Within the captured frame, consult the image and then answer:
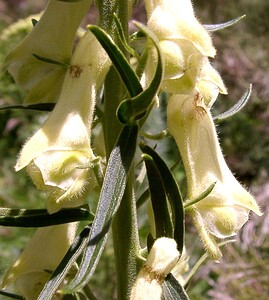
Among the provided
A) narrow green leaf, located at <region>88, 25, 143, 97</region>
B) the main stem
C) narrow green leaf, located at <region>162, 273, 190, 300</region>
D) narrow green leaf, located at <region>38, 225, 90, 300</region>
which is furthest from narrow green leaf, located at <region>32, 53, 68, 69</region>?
narrow green leaf, located at <region>162, 273, 190, 300</region>

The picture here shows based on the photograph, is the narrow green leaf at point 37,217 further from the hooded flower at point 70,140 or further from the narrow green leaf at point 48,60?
the narrow green leaf at point 48,60

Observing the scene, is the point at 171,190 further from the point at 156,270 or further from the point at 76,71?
the point at 76,71

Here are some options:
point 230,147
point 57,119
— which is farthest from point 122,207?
point 230,147

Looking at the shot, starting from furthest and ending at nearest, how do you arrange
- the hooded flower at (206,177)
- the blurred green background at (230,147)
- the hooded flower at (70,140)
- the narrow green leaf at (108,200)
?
the blurred green background at (230,147)
the hooded flower at (206,177)
the hooded flower at (70,140)
the narrow green leaf at (108,200)

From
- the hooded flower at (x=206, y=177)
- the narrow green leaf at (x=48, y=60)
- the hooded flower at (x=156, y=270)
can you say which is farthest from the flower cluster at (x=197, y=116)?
the narrow green leaf at (x=48, y=60)

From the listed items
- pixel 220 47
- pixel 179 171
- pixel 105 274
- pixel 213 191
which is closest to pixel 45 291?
pixel 213 191

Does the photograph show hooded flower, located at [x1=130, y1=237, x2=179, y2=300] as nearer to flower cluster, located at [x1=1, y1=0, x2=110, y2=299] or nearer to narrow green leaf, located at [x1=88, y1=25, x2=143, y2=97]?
flower cluster, located at [x1=1, y1=0, x2=110, y2=299]

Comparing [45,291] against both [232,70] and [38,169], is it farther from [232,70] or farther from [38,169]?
[232,70]
